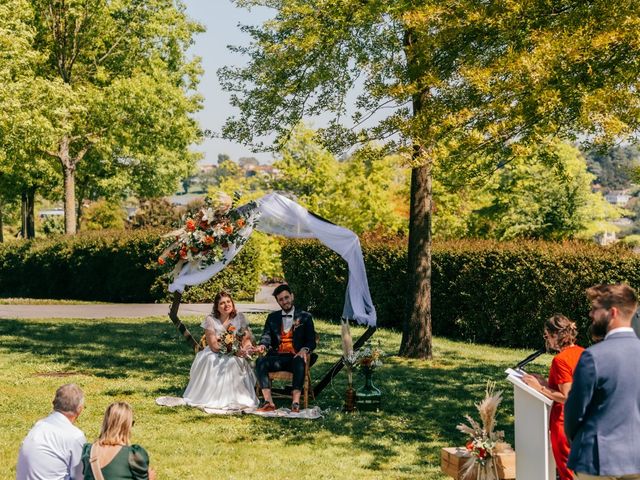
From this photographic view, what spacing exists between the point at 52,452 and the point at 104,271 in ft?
87.4

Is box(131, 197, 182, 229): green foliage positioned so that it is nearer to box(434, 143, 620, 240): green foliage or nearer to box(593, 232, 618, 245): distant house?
box(434, 143, 620, 240): green foliage

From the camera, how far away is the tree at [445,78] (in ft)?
35.8

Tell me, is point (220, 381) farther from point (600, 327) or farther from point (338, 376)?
point (600, 327)

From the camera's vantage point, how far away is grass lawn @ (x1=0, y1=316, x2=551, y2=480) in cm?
997

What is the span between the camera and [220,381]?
13.3 m

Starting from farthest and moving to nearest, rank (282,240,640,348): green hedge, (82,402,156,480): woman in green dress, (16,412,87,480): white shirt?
(282,240,640,348): green hedge
(16,412,87,480): white shirt
(82,402,156,480): woman in green dress

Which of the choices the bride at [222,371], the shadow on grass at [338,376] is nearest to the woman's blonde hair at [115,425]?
the shadow on grass at [338,376]

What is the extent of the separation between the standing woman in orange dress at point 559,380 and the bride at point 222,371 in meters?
6.73

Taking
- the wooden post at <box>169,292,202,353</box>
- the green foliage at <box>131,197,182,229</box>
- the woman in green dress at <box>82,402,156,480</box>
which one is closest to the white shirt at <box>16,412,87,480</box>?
the woman in green dress at <box>82,402,156,480</box>

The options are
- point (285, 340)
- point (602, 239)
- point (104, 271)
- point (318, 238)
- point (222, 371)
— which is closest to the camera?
point (222, 371)

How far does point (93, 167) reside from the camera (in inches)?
1612

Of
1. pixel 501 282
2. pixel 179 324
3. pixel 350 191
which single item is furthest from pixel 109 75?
pixel 179 324

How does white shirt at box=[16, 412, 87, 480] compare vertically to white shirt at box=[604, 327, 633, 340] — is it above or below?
below

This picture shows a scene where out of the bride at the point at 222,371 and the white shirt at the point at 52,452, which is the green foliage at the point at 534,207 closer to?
the bride at the point at 222,371
